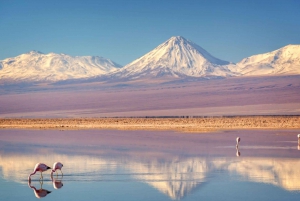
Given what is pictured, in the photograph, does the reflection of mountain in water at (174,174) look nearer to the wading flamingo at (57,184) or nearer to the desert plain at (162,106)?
the wading flamingo at (57,184)

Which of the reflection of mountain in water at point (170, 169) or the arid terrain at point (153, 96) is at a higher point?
the arid terrain at point (153, 96)

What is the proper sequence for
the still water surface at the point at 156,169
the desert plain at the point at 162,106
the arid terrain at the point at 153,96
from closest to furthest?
the still water surface at the point at 156,169, the desert plain at the point at 162,106, the arid terrain at the point at 153,96

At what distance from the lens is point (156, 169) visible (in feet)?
58.4

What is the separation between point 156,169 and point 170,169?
1.40ft

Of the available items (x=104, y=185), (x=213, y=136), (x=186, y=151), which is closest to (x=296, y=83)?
(x=213, y=136)

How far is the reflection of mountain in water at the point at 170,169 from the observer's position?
1518cm

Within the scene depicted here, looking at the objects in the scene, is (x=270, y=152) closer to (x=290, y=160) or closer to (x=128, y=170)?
(x=290, y=160)

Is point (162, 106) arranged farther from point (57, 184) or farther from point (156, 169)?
point (57, 184)

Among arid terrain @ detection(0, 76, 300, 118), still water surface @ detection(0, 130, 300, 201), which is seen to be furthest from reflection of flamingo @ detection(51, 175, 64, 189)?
arid terrain @ detection(0, 76, 300, 118)

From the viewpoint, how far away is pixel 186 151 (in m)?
22.8

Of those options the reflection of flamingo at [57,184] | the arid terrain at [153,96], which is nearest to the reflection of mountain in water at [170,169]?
the reflection of flamingo at [57,184]

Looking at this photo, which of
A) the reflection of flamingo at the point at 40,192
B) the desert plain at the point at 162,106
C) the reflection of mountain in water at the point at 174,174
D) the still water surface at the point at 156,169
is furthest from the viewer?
the desert plain at the point at 162,106

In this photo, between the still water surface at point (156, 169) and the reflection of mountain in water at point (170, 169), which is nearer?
the still water surface at point (156, 169)

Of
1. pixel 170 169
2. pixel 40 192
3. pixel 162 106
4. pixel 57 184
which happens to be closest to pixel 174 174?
pixel 170 169
